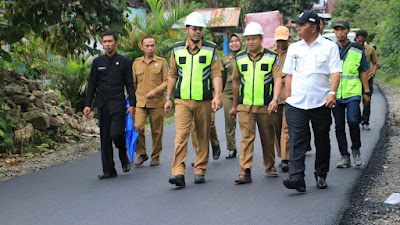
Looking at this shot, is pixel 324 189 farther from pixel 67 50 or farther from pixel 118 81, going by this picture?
pixel 67 50

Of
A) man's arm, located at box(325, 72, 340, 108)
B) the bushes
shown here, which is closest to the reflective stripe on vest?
man's arm, located at box(325, 72, 340, 108)

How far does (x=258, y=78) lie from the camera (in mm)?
8078

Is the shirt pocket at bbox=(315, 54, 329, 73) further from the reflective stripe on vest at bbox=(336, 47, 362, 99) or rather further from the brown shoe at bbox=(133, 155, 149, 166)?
the brown shoe at bbox=(133, 155, 149, 166)

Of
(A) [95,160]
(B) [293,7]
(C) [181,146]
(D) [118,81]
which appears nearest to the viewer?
(C) [181,146]

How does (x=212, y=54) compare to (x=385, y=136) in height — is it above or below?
above

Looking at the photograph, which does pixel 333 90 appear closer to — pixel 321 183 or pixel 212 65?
pixel 321 183

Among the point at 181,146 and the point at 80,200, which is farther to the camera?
the point at 181,146

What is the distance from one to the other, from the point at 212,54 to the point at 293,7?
128ft

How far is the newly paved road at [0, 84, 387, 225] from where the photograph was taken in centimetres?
625

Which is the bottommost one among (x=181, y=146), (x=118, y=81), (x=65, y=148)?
(x=65, y=148)

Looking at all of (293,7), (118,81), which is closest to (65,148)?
(118,81)

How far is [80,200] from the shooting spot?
23.7ft

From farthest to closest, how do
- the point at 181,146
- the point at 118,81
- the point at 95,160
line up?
1. the point at 95,160
2. the point at 118,81
3. the point at 181,146

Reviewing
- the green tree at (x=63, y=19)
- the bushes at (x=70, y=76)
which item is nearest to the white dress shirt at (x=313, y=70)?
the green tree at (x=63, y=19)
